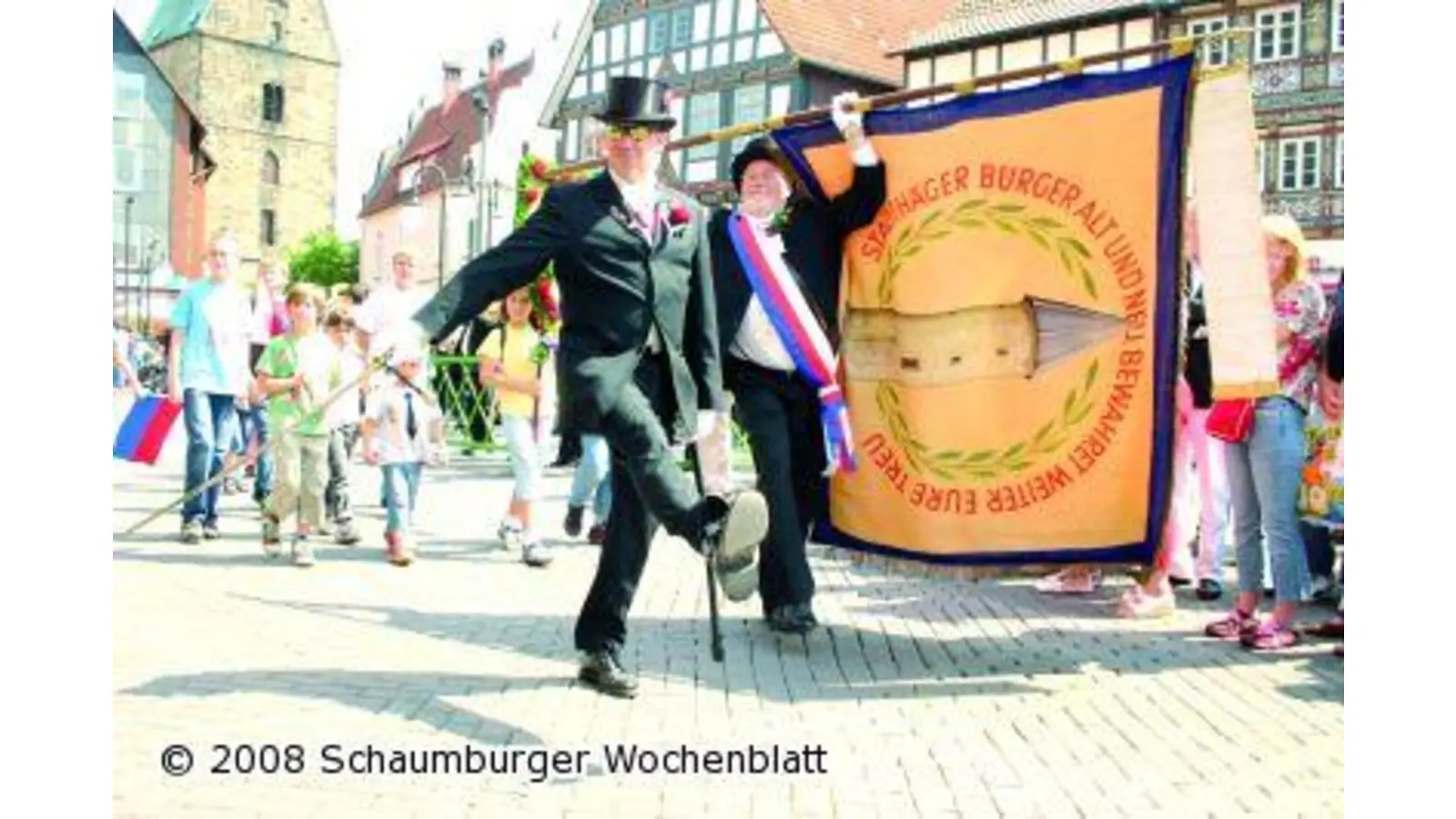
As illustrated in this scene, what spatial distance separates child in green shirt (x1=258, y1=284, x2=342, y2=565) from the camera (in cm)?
794

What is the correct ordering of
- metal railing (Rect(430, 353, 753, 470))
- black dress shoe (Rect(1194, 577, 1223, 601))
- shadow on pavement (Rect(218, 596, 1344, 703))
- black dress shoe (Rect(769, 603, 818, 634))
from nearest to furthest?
1. shadow on pavement (Rect(218, 596, 1344, 703))
2. black dress shoe (Rect(769, 603, 818, 634))
3. black dress shoe (Rect(1194, 577, 1223, 601))
4. metal railing (Rect(430, 353, 753, 470))

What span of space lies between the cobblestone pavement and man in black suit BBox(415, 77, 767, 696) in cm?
47

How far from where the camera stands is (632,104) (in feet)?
15.8

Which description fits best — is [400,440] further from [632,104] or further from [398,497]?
[632,104]

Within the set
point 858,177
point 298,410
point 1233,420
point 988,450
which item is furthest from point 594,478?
point 1233,420

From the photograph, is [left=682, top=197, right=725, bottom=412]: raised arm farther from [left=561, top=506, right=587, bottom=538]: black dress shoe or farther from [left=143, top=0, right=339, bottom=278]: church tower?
[left=561, top=506, right=587, bottom=538]: black dress shoe

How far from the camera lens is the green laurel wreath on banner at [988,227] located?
18.3 feet

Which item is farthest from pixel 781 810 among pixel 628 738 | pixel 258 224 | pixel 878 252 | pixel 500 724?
pixel 258 224

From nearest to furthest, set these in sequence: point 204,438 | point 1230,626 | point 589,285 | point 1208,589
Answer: point 589,285 → point 1230,626 → point 1208,589 → point 204,438

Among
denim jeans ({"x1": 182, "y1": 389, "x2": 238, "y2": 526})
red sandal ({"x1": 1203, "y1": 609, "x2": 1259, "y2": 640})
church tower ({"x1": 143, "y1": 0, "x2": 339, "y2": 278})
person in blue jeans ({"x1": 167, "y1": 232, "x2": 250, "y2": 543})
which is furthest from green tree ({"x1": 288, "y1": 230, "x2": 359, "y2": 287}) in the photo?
red sandal ({"x1": 1203, "y1": 609, "x2": 1259, "y2": 640})

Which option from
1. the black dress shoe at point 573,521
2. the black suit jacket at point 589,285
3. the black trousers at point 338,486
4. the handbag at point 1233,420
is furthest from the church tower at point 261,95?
the handbag at point 1233,420

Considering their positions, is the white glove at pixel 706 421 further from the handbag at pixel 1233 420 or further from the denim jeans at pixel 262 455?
the denim jeans at pixel 262 455

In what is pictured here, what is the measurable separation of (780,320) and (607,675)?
1535mm

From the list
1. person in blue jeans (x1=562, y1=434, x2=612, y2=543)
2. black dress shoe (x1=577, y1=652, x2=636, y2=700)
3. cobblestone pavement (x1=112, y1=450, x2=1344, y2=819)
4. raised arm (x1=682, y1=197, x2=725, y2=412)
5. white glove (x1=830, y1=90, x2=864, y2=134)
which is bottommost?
cobblestone pavement (x1=112, y1=450, x2=1344, y2=819)
